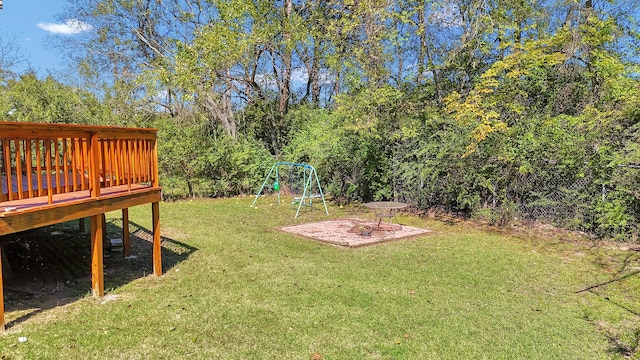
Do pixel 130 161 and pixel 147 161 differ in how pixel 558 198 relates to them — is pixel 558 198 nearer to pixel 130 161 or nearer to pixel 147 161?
pixel 147 161

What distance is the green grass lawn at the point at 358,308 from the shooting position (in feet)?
10.6

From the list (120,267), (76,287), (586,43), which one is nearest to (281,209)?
(120,267)

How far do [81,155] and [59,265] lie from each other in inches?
76.8

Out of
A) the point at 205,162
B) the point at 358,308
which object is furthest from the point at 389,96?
the point at 358,308

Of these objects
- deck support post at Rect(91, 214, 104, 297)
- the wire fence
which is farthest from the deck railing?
the wire fence

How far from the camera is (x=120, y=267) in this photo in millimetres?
5344

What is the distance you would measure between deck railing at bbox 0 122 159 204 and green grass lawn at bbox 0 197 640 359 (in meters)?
1.17

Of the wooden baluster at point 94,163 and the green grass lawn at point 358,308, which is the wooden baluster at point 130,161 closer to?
the wooden baluster at point 94,163

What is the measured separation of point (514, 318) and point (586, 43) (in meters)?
7.60

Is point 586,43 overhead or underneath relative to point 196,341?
overhead

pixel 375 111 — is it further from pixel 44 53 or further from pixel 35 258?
pixel 44 53

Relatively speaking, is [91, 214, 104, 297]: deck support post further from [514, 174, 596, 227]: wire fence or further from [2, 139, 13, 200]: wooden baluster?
[514, 174, 596, 227]: wire fence

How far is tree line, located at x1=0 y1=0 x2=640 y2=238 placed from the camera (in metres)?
7.73

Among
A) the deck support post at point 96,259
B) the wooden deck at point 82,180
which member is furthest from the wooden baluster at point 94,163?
the deck support post at point 96,259
